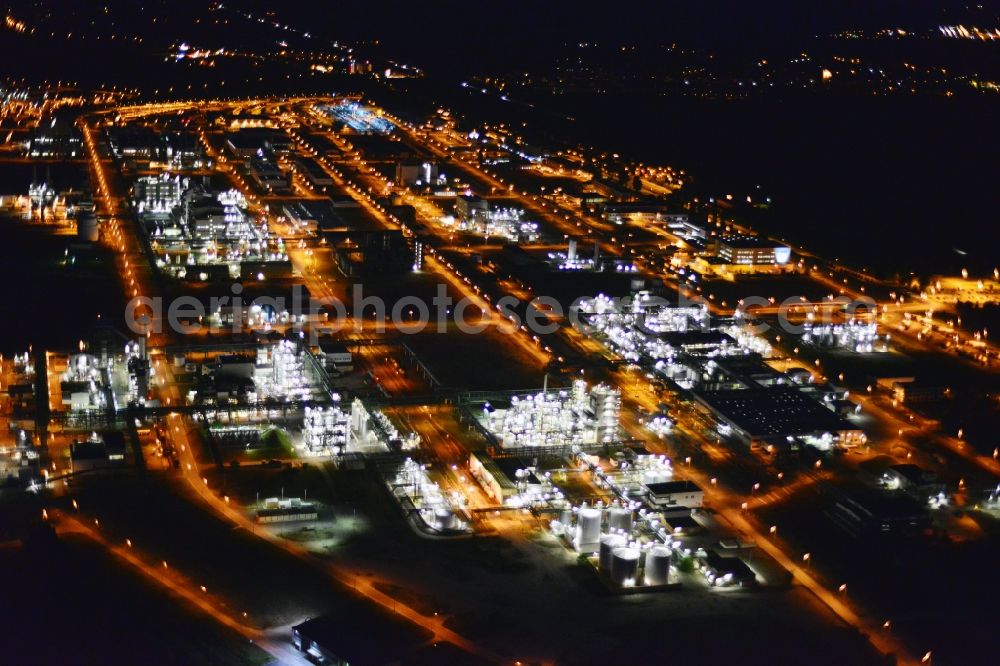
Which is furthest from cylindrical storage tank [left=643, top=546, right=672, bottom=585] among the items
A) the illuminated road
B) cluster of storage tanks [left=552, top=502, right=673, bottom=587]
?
the illuminated road

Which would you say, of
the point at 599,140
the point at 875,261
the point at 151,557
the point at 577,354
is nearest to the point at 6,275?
the point at 577,354

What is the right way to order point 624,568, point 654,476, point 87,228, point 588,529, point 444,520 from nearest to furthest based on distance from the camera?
1. point 624,568
2. point 588,529
3. point 444,520
4. point 654,476
5. point 87,228

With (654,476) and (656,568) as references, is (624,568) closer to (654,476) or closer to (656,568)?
(656,568)

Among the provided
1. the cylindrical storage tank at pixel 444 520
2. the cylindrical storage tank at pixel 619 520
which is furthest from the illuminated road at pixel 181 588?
the cylindrical storage tank at pixel 619 520

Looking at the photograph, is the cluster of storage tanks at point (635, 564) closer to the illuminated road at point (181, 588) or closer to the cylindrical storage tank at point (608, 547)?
the cylindrical storage tank at point (608, 547)

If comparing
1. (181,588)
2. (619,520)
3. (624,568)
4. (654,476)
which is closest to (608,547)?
(624,568)

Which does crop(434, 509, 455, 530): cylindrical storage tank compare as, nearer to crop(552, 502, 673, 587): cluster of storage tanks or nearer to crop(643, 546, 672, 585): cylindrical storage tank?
crop(552, 502, 673, 587): cluster of storage tanks
